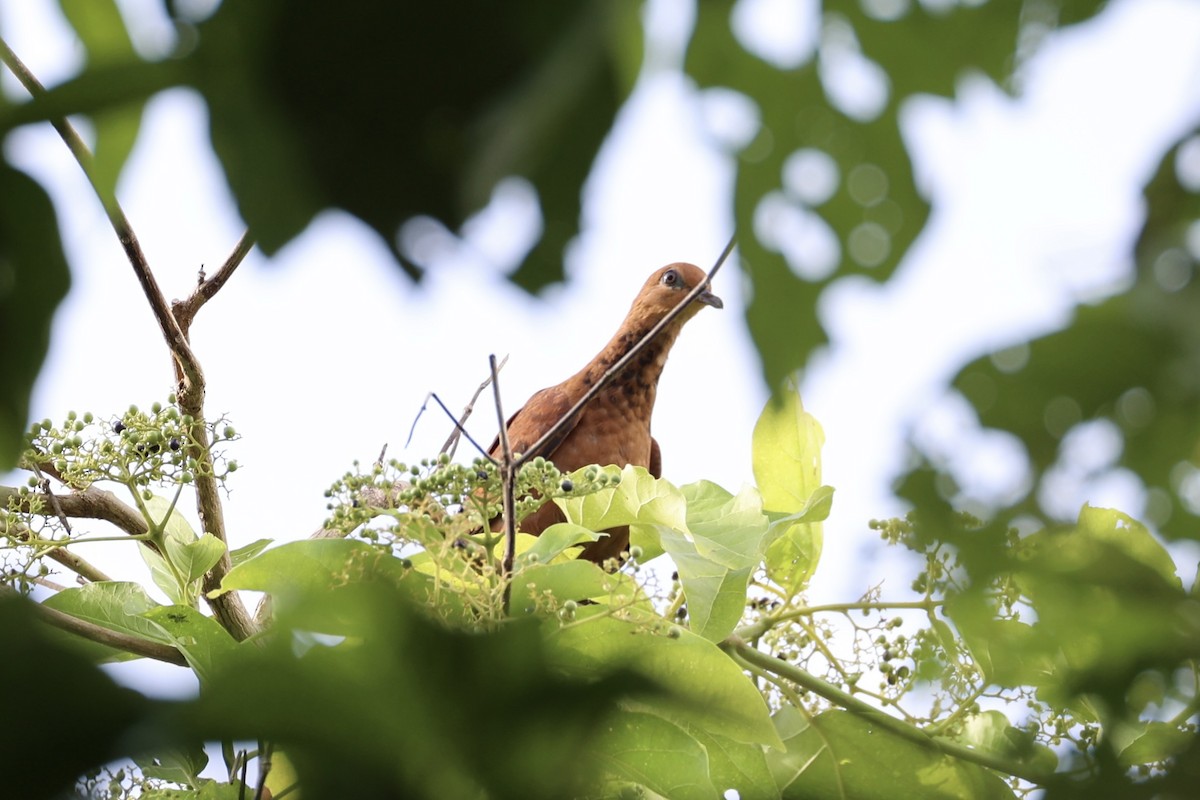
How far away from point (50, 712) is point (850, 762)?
80 centimetres

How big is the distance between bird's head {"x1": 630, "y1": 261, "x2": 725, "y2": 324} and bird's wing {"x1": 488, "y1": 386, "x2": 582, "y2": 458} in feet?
1.15

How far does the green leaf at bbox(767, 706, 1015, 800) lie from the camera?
0.88m

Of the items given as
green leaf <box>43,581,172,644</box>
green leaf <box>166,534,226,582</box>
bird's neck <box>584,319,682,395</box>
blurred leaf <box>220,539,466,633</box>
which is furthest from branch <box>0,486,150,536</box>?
bird's neck <box>584,319,682,395</box>

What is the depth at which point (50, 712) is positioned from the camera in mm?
208

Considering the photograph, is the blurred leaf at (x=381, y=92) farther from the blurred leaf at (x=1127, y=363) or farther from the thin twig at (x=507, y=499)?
the thin twig at (x=507, y=499)

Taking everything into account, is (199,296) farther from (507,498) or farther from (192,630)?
(507,498)

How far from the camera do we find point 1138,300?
25 centimetres

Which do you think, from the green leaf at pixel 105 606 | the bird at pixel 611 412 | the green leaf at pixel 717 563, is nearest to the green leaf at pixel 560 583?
the green leaf at pixel 717 563

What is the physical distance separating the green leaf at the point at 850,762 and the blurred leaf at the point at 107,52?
736 mm

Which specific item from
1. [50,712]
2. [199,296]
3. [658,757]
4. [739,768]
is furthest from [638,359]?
[50,712]

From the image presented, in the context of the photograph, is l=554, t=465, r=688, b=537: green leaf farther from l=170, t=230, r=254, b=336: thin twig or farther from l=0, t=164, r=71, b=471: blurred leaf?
l=0, t=164, r=71, b=471: blurred leaf

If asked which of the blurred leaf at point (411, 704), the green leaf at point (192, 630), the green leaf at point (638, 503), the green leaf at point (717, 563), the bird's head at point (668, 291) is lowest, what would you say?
the blurred leaf at point (411, 704)

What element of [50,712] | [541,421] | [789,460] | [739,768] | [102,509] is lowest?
[50,712]

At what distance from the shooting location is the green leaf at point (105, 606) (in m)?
0.98
